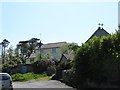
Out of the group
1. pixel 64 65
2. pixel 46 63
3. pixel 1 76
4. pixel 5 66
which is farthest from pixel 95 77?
pixel 5 66

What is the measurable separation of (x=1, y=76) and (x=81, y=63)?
7121mm

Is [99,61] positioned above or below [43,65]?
above

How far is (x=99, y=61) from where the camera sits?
85.7 feet

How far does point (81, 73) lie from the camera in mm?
27859

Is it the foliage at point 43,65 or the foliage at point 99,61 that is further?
the foliage at point 43,65

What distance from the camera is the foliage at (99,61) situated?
25.5m

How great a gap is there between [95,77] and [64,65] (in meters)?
14.3

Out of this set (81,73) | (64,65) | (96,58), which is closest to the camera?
(96,58)

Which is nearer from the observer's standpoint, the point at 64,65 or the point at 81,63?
the point at 81,63

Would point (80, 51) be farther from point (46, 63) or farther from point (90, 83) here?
point (46, 63)

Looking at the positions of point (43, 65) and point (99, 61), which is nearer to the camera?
point (99, 61)

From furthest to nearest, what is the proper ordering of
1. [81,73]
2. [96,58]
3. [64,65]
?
[64,65], [81,73], [96,58]

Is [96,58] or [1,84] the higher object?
[96,58]

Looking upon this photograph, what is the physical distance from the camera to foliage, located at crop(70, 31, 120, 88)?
25.5 meters
